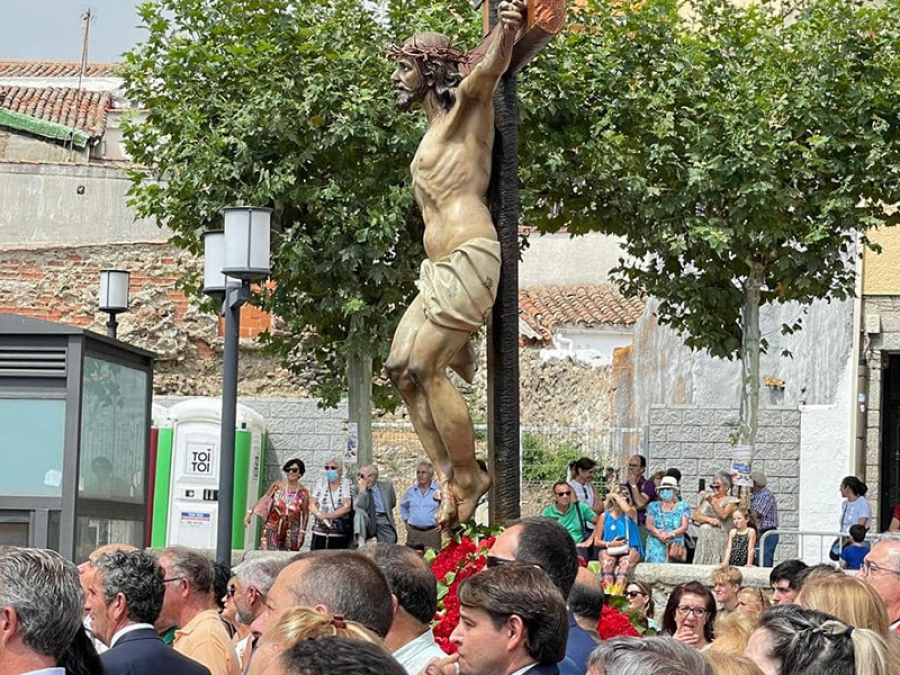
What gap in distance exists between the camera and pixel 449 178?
8.30 meters

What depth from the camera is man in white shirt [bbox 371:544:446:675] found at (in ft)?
18.0

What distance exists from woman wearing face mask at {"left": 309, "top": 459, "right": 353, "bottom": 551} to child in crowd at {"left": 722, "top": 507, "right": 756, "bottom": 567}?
11.5ft

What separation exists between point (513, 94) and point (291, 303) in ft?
35.5

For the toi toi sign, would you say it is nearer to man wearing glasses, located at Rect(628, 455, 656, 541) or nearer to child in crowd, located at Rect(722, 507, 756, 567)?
man wearing glasses, located at Rect(628, 455, 656, 541)

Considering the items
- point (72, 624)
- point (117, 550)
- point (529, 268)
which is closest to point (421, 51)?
point (117, 550)

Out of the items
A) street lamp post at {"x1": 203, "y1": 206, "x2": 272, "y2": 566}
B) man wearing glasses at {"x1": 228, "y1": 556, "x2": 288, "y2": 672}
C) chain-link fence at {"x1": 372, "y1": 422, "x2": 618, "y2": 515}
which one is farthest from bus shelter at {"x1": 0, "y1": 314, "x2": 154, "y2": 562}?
chain-link fence at {"x1": 372, "y1": 422, "x2": 618, "y2": 515}

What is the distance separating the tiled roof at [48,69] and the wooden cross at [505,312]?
3598cm

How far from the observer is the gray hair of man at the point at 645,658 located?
3.72 meters

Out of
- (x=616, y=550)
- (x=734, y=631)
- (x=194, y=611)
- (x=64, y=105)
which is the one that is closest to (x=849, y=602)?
(x=734, y=631)

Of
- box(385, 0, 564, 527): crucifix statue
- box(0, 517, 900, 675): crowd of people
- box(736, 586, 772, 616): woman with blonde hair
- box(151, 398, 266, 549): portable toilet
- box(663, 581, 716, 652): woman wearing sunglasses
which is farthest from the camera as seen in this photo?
box(151, 398, 266, 549): portable toilet

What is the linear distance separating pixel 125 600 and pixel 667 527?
365 inches

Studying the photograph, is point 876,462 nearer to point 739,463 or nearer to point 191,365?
point 739,463

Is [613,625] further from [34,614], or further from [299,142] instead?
[299,142]

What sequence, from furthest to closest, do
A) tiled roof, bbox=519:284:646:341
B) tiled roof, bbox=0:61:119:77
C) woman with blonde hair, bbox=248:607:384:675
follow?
tiled roof, bbox=0:61:119:77 → tiled roof, bbox=519:284:646:341 → woman with blonde hair, bbox=248:607:384:675
